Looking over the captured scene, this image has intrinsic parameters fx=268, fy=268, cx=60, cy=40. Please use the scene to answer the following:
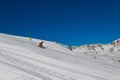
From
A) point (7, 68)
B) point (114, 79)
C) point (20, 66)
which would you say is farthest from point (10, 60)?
point (114, 79)

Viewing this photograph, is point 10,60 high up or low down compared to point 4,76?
up

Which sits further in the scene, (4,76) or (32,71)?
(32,71)

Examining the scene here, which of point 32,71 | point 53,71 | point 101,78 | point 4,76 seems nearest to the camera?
point 4,76

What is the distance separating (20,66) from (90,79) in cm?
424

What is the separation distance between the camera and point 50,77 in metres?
13.7

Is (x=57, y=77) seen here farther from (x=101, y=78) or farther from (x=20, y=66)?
(x=101, y=78)

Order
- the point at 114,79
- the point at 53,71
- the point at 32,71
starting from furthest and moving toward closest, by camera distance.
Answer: the point at 114,79 < the point at 53,71 < the point at 32,71

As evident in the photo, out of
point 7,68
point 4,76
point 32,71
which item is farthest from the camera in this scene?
point 32,71

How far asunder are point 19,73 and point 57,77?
2232 millimetres

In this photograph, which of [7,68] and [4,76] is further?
[7,68]

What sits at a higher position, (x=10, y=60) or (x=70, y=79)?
(x=10, y=60)

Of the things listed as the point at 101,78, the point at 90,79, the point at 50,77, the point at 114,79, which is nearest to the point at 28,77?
the point at 50,77

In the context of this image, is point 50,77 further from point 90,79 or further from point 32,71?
point 90,79

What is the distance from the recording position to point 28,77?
12.5 meters
